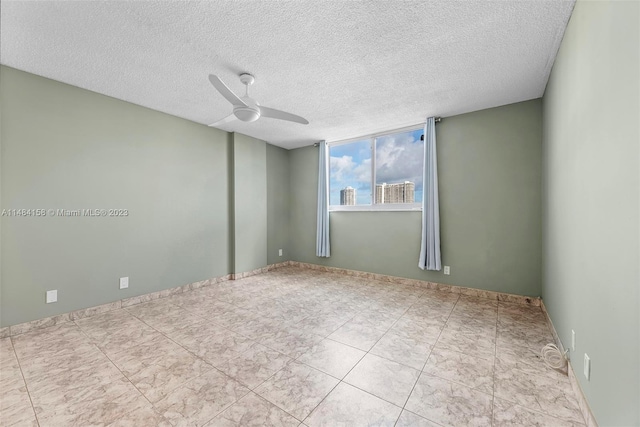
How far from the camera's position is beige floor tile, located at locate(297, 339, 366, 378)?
6.06 ft

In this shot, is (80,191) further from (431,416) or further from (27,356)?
(431,416)

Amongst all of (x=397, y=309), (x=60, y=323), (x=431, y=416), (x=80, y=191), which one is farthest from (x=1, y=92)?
(x=397, y=309)

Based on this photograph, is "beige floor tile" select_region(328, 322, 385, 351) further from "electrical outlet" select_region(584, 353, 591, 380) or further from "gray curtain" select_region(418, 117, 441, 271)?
"gray curtain" select_region(418, 117, 441, 271)

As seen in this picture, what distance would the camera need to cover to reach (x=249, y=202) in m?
4.66

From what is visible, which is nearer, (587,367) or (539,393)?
(587,367)

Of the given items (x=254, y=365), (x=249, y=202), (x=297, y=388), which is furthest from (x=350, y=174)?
(x=297, y=388)

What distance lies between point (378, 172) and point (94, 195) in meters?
4.09

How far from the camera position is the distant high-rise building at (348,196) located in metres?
4.79

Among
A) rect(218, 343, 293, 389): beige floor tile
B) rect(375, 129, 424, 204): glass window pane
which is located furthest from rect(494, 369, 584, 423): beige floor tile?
rect(375, 129, 424, 204): glass window pane

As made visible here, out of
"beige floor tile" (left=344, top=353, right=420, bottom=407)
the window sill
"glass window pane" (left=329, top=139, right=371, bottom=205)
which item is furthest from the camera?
"glass window pane" (left=329, top=139, right=371, bottom=205)

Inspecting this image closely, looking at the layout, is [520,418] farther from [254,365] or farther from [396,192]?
[396,192]

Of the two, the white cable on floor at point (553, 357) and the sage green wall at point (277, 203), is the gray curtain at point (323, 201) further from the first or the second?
the white cable on floor at point (553, 357)

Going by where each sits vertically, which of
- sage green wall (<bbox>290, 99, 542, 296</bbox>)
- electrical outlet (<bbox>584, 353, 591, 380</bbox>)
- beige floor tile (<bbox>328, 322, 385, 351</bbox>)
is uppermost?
sage green wall (<bbox>290, 99, 542, 296</bbox>)

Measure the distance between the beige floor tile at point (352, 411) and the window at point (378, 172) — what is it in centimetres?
306
